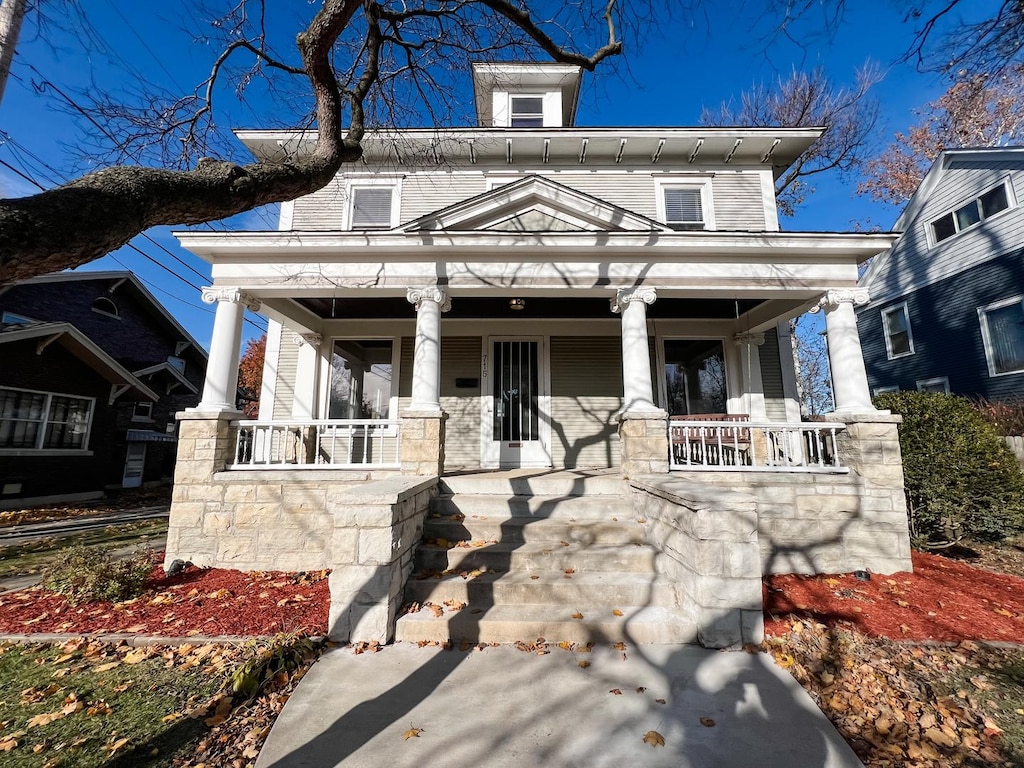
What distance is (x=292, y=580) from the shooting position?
4969 millimetres

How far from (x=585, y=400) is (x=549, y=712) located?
5918 millimetres

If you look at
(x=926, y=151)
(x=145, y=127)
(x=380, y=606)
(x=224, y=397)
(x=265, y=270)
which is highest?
(x=926, y=151)

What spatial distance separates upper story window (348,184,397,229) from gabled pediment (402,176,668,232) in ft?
9.70

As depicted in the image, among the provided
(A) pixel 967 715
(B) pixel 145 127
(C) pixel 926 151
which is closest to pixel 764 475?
(A) pixel 967 715

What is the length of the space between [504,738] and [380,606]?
136 centimetres

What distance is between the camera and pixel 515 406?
314 inches

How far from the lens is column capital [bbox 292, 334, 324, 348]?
798 centimetres

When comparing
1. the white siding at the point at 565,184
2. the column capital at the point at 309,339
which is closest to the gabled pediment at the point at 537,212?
the white siding at the point at 565,184

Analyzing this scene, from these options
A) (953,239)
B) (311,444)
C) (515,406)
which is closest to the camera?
(311,444)

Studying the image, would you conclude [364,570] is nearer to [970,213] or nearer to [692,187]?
[692,187]

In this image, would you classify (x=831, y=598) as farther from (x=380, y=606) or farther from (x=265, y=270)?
(x=265, y=270)

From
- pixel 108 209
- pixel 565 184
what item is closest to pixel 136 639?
pixel 108 209

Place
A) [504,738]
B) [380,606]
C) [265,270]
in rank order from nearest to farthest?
[504,738]
[380,606]
[265,270]

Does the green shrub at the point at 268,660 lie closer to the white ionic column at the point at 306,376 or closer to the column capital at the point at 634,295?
the white ionic column at the point at 306,376
